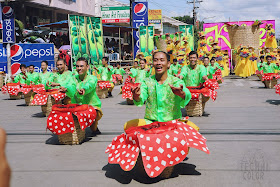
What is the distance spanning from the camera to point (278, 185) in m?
3.90

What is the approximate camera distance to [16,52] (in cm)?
1695

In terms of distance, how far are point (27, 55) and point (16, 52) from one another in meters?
0.55

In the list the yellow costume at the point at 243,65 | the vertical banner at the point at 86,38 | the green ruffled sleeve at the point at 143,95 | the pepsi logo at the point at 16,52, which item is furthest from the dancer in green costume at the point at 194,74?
the yellow costume at the point at 243,65

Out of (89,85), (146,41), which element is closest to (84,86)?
(89,85)

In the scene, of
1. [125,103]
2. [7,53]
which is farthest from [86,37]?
[125,103]

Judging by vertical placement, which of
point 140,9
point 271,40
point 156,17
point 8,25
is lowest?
point 271,40

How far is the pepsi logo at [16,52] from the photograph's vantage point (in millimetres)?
16891

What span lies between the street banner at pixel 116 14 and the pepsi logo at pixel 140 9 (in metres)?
8.01

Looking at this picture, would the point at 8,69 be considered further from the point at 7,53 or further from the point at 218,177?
the point at 218,177

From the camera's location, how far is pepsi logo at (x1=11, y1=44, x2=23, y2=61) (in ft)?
55.4

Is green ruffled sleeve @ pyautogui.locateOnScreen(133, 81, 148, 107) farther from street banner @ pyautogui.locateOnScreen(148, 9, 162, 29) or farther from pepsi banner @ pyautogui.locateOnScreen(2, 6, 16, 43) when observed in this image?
street banner @ pyautogui.locateOnScreen(148, 9, 162, 29)

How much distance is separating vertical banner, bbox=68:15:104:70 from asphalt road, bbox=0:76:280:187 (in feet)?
21.8

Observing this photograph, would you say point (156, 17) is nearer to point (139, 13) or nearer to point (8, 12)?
point (139, 13)

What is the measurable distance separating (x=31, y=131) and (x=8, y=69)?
1047 centimetres
